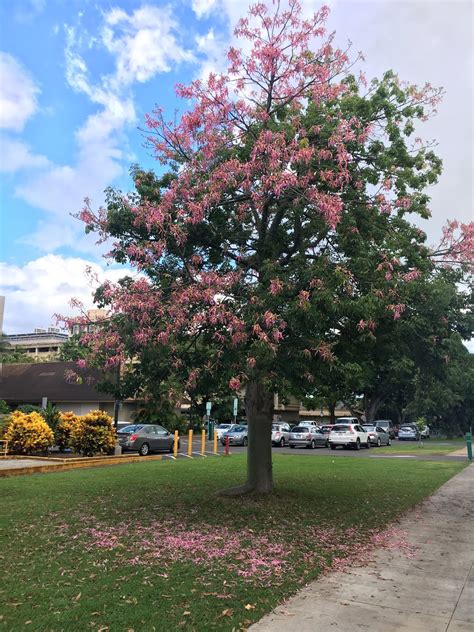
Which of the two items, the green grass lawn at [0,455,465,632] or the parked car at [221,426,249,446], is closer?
the green grass lawn at [0,455,465,632]

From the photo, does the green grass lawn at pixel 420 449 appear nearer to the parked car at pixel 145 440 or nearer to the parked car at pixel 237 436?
the parked car at pixel 237 436

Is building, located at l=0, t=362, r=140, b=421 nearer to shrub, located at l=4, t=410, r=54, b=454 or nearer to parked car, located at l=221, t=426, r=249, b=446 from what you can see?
parked car, located at l=221, t=426, r=249, b=446

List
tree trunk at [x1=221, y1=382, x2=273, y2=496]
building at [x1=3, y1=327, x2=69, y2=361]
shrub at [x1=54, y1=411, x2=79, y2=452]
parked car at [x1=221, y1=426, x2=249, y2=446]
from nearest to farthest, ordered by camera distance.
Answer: tree trunk at [x1=221, y1=382, x2=273, y2=496] → shrub at [x1=54, y1=411, x2=79, y2=452] → parked car at [x1=221, y1=426, x2=249, y2=446] → building at [x1=3, y1=327, x2=69, y2=361]

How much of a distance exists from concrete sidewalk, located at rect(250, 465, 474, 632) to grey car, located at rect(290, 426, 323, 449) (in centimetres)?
2506

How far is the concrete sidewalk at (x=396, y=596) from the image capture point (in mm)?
4709

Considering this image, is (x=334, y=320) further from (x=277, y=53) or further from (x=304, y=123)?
(x=277, y=53)

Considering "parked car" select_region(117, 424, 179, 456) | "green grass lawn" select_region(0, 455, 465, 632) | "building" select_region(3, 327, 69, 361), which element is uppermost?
"building" select_region(3, 327, 69, 361)

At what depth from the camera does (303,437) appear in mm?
33250

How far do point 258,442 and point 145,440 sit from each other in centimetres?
1478

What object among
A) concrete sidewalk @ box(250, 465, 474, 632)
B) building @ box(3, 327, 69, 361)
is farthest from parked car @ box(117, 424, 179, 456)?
building @ box(3, 327, 69, 361)

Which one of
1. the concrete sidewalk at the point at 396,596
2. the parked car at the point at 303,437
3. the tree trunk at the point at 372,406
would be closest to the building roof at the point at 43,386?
the parked car at the point at 303,437

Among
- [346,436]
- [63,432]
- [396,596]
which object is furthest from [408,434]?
[396,596]

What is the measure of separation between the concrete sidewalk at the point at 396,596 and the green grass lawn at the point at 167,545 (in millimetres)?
290

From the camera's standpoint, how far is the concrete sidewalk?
15.5 feet
